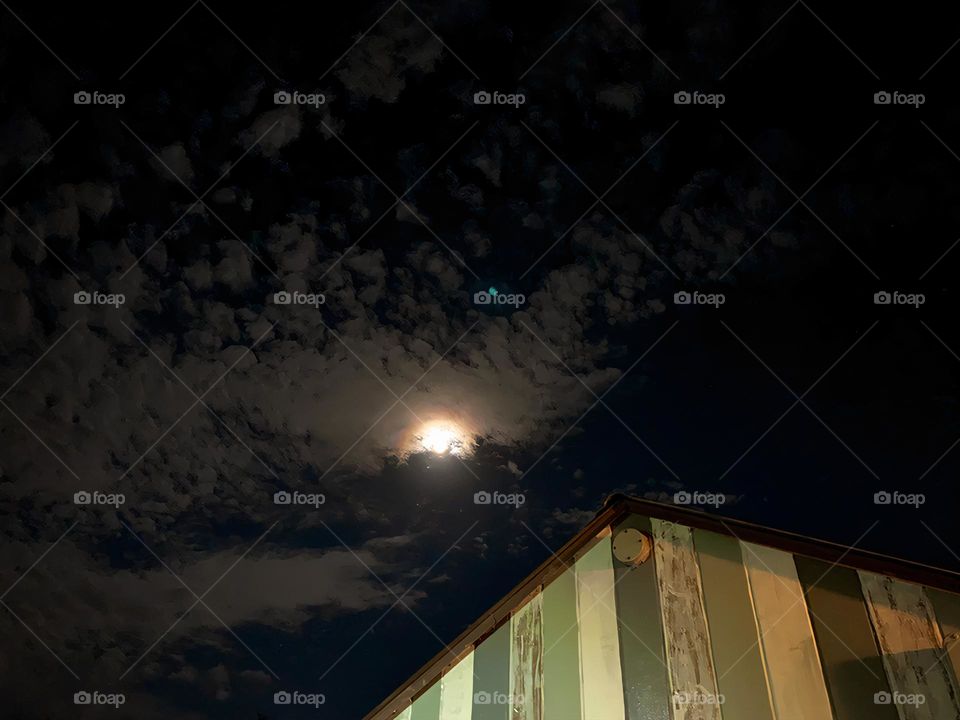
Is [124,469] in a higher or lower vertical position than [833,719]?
higher

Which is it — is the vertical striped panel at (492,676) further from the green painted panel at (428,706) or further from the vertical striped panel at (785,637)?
the vertical striped panel at (785,637)

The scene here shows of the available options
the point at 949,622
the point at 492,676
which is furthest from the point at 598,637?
the point at 949,622

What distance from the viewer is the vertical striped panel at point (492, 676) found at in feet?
8.68

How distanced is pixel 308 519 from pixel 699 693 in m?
12.7

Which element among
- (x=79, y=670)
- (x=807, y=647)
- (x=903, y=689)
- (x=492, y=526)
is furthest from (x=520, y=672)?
→ (x=79, y=670)

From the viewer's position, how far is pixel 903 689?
1.81m

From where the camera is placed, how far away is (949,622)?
1815mm

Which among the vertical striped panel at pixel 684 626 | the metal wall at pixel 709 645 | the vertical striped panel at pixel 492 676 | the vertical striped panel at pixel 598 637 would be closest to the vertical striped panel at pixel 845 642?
the metal wall at pixel 709 645

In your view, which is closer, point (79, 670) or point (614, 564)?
point (614, 564)

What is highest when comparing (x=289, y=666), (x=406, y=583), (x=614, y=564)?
(x=406, y=583)

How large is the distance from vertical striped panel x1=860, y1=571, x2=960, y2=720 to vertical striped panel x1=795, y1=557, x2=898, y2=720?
0.04 metres

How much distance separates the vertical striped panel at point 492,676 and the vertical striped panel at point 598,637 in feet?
1.46

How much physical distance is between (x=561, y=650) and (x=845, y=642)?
132cm

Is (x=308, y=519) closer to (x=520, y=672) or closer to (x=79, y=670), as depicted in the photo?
(x=520, y=672)
